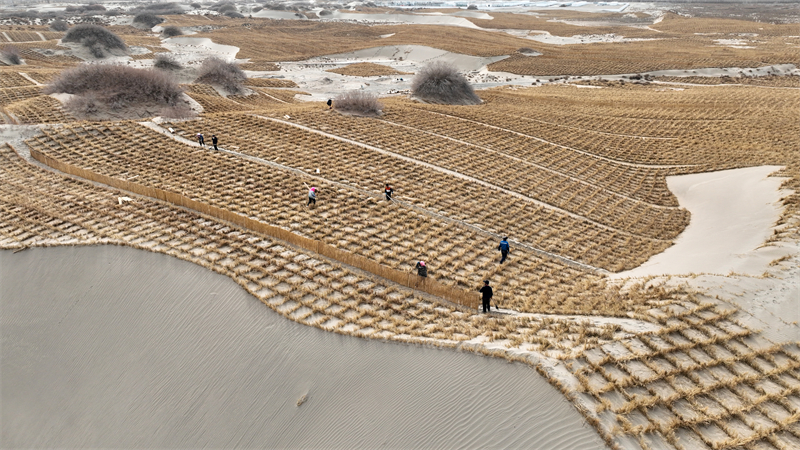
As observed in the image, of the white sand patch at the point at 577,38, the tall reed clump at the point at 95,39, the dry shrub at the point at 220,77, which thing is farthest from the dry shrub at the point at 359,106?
the white sand patch at the point at 577,38

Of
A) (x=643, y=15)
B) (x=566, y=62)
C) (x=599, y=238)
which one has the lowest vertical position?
(x=599, y=238)

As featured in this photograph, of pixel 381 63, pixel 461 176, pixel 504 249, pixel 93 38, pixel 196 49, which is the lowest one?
pixel 504 249

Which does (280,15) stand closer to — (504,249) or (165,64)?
(165,64)

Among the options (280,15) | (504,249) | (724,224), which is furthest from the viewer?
(280,15)

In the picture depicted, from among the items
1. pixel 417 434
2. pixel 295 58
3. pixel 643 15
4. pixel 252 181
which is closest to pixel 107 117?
pixel 252 181

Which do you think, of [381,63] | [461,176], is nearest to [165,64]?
[381,63]

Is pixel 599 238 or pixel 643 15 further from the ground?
pixel 643 15

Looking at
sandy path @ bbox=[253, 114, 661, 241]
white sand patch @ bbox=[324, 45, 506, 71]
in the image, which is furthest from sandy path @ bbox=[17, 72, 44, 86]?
white sand patch @ bbox=[324, 45, 506, 71]

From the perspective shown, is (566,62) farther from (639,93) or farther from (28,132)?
(28,132)
